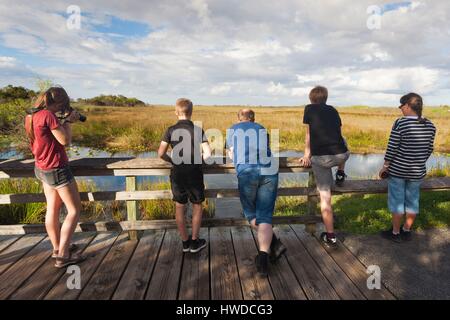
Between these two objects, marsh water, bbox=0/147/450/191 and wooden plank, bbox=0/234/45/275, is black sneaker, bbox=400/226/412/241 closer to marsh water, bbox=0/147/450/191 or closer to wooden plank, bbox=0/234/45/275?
wooden plank, bbox=0/234/45/275

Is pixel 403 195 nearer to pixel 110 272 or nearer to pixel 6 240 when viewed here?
pixel 110 272

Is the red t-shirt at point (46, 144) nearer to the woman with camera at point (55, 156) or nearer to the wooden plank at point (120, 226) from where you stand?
the woman with camera at point (55, 156)

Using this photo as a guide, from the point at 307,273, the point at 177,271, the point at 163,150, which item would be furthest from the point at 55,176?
the point at 307,273

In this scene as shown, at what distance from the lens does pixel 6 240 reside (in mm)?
4059

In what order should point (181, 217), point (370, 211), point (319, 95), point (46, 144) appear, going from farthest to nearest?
point (370, 211) < point (319, 95) < point (181, 217) < point (46, 144)

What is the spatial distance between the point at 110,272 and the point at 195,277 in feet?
2.90

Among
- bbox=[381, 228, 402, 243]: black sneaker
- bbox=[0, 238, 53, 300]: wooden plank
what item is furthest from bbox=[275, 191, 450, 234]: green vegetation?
bbox=[0, 238, 53, 300]: wooden plank

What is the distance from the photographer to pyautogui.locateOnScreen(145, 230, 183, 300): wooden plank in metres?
2.85

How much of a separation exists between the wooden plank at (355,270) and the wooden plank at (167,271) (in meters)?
1.74

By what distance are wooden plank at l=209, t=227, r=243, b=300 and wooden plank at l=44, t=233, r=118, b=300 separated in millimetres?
1240

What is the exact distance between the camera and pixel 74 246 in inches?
147

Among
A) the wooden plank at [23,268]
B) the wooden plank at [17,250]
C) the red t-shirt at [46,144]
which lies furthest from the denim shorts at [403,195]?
the wooden plank at [17,250]

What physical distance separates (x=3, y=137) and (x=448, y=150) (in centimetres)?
2546
